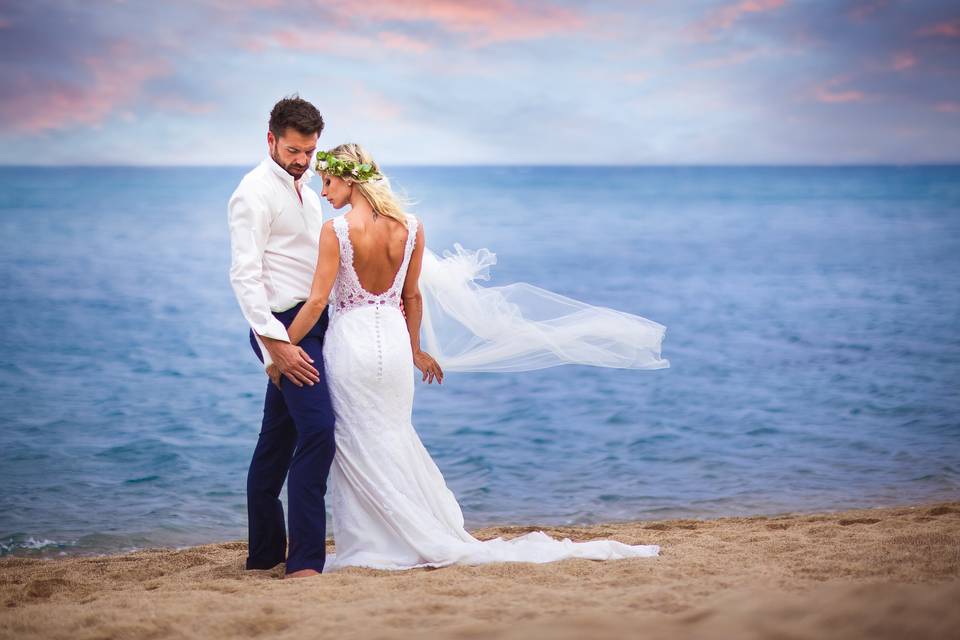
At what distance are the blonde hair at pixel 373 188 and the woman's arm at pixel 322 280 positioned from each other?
23cm

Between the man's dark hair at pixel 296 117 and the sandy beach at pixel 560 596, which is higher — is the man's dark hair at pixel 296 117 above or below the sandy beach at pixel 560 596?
above

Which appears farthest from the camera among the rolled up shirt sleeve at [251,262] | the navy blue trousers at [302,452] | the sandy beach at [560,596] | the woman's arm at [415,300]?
the woman's arm at [415,300]

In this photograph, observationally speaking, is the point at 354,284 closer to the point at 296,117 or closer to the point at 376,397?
the point at 376,397

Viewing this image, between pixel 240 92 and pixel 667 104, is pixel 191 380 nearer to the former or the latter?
pixel 240 92

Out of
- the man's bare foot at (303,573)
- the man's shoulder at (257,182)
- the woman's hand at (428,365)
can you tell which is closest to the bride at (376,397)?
the man's bare foot at (303,573)

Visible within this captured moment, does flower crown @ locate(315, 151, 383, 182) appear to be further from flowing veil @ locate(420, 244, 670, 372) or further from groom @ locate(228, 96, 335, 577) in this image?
flowing veil @ locate(420, 244, 670, 372)

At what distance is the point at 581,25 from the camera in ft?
198

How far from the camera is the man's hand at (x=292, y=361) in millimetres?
3867

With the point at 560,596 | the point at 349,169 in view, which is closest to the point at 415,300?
the point at 349,169

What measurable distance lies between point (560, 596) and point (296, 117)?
2195mm

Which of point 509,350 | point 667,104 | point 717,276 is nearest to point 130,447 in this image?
point 509,350

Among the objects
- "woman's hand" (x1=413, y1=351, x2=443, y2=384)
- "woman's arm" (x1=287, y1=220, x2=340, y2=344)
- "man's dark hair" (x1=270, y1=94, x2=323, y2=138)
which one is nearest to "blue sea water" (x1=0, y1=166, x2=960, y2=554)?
"woman's hand" (x1=413, y1=351, x2=443, y2=384)

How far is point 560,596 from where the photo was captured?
127 inches

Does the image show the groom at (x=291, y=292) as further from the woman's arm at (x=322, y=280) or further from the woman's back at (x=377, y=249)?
the woman's back at (x=377, y=249)
